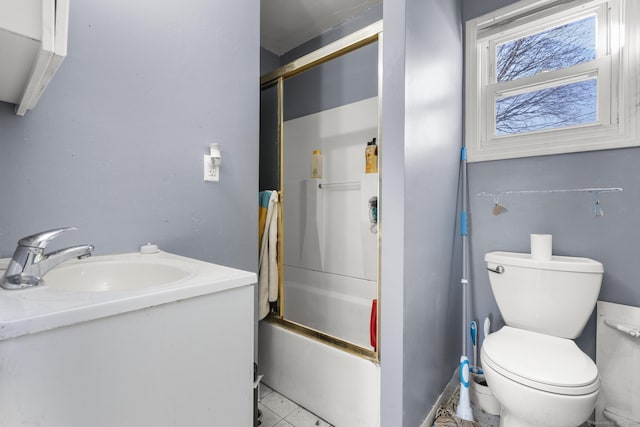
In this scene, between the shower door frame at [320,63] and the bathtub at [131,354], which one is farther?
the shower door frame at [320,63]

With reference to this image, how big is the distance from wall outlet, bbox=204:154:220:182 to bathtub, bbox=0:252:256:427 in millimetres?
595

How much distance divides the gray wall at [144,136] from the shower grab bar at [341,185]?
893 millimetres

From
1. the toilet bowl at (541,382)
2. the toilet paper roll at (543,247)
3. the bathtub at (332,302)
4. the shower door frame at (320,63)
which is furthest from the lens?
the bathtub at (332,302)

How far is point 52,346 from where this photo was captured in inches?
17.4

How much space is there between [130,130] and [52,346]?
821 mm

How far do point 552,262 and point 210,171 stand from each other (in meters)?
1.60

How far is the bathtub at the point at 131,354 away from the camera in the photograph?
426 mm

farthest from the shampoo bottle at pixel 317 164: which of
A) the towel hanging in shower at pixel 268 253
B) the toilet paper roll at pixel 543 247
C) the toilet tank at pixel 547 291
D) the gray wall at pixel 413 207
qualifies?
the toilet paper roll at pixel 543 247

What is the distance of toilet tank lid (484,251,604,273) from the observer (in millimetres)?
1290

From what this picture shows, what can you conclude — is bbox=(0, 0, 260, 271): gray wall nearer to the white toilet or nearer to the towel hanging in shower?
the towel hanging in shower

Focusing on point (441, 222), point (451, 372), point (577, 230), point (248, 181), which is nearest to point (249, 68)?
point (248, 181)

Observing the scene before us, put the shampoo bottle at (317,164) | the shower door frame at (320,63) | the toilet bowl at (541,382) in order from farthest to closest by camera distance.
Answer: the shampoo bottle at (317,164)
the shower door frame at (320,63)
the toilet bowl at (541,382)

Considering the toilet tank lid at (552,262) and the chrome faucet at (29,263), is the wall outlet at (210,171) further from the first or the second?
the toilet tank lid at (552,262)

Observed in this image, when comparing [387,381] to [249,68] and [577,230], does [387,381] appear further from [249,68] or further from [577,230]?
[249,68]
